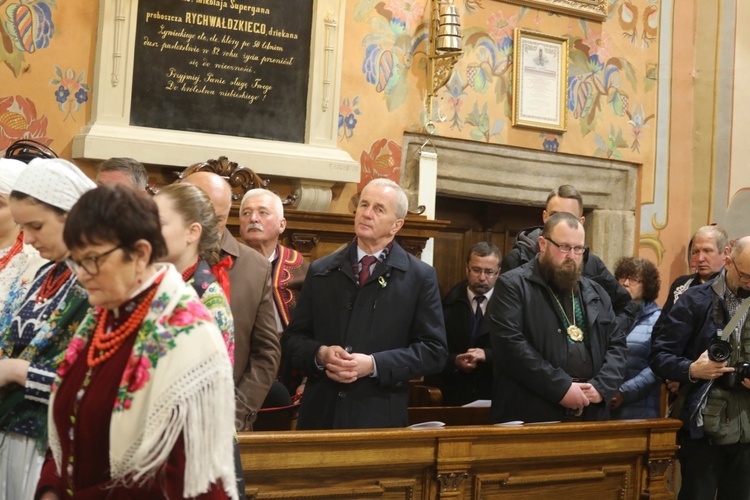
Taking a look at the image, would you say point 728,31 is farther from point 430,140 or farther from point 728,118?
point 430,140

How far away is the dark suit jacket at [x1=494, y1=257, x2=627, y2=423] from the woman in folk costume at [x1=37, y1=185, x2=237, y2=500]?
210 centimetres

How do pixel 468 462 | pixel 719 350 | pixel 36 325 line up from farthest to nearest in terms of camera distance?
pixel 719 350 → pixel 468 462 → pixel 36 325

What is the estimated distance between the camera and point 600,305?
4.02 meters

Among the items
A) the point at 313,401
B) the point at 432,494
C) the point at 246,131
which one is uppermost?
the point at 246,131

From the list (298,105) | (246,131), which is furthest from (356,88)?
(246,131)

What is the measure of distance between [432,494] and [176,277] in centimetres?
184

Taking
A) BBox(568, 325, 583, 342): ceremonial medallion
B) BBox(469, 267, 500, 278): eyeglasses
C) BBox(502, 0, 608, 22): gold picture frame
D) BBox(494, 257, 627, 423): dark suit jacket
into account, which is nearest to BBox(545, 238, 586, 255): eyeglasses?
BBox(494, 257, 627, 423): dark suit jacket

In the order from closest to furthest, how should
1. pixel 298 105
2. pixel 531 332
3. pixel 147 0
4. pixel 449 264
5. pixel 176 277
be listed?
pixel 176 277 → pixel 531 332 → pixel 147 0 → pixel 298 105 → pixel 449 264

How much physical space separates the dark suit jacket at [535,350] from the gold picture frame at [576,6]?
9.63ft

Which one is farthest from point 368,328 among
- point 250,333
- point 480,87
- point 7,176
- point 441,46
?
point 480,87

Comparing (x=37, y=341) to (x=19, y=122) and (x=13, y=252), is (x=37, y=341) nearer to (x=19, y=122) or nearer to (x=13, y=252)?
(x=13, y=252)

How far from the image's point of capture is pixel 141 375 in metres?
1.75

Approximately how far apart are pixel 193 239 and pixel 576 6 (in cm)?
477

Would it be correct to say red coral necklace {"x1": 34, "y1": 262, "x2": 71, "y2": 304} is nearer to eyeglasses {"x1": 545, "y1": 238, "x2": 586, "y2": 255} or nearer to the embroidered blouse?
the embroidered blouse
